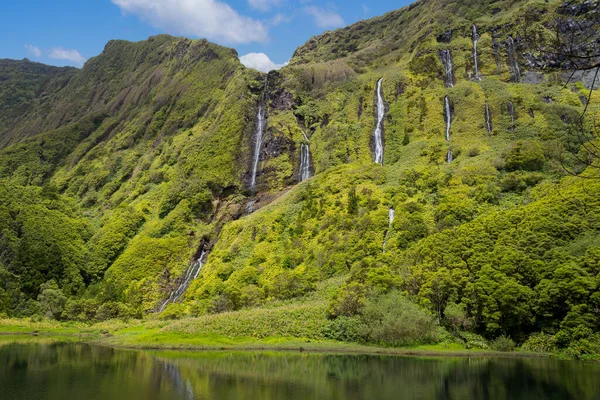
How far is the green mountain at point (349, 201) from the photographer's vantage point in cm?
6175

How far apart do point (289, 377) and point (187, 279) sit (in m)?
69.1

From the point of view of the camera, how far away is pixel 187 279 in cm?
10600

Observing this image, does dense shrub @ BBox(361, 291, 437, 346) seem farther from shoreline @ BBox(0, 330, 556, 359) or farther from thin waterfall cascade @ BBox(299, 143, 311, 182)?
thin waterfall cascade @ BBox(299, 143, 311, 182)

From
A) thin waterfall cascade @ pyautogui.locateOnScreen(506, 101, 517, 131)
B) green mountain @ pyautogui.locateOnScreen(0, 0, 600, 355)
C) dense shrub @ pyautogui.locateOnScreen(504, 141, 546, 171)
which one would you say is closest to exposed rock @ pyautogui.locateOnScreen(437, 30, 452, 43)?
green mountain @ pyautogui.locateOnScreen(0, 0, 600, 355)

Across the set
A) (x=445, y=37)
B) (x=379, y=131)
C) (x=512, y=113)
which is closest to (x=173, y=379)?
(x=512, y=113)

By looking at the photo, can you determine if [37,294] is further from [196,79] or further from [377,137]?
[196,79]

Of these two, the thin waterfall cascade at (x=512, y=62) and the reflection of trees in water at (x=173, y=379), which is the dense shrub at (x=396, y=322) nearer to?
the reflection of trees in water at (x=173, y=379)

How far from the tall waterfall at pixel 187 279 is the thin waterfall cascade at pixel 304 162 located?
35888 mm

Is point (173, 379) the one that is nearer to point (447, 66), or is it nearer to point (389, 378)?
point (389, 378)

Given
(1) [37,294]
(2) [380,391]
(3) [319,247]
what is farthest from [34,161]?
(2) [380,391]

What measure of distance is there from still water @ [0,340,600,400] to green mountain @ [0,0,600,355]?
12.6 meters

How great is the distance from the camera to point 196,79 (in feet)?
644

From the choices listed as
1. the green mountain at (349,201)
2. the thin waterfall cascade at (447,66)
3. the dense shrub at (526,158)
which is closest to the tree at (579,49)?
the green mountain at (349,201)

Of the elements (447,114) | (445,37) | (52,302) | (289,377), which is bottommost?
(289,377)
